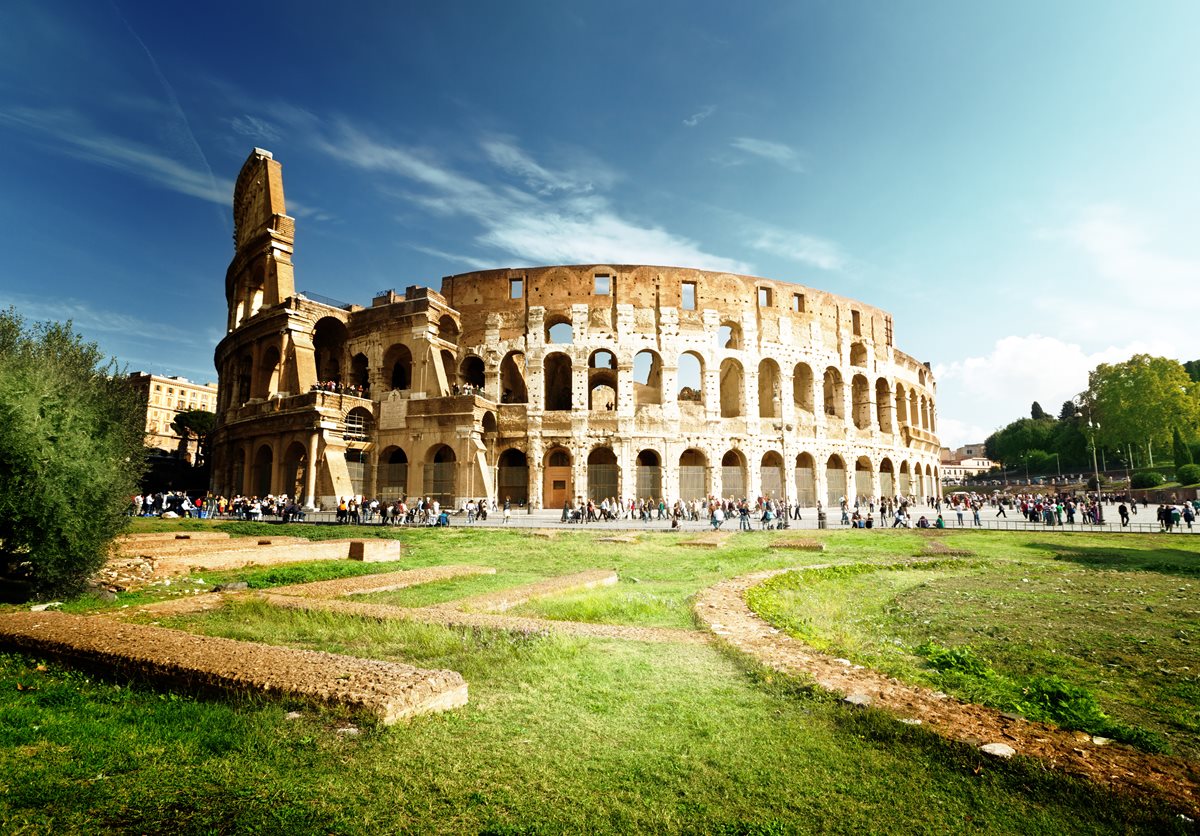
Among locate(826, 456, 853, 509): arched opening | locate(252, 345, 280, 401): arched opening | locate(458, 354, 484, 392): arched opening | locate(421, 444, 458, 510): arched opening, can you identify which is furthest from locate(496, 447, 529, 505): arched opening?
locate(826, 456, 853, 509): arched opening

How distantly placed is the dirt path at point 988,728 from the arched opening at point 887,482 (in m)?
34.5

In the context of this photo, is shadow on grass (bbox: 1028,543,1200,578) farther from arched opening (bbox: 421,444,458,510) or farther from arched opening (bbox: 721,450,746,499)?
arched opening (bbox: 421,444,458,510)

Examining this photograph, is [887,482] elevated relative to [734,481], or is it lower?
lower

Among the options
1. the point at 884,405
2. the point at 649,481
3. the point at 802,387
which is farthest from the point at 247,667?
the point at 884,405

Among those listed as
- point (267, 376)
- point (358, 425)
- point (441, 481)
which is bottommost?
point (441, 481)

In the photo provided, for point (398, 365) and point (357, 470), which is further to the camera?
point (398, 365)

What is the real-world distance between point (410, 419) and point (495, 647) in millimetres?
25951

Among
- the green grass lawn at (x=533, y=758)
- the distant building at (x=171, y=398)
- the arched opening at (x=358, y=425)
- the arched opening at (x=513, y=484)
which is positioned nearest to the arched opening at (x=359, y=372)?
the arched opening at (x=358, y=425)

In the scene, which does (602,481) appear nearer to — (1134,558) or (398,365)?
(398,365)

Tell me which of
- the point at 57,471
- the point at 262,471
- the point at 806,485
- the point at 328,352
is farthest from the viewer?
the point at 328,352

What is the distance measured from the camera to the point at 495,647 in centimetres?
531

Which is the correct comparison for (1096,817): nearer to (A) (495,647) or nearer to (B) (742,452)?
(A) (495,647)

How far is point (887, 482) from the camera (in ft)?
122

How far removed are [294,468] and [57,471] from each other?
23.8 m
